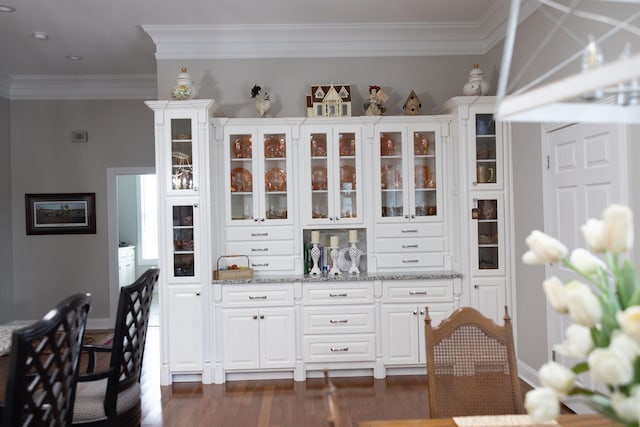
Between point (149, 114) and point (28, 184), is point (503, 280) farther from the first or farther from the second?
point (28, 184)

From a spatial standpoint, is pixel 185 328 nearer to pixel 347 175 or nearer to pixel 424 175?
pixel 347 175

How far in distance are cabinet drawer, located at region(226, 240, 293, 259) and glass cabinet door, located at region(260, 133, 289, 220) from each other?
24cm

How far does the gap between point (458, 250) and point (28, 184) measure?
5201 millimetres

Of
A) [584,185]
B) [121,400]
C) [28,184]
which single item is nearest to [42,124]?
[28,184]

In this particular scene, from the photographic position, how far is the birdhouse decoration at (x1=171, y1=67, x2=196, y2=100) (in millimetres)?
4504

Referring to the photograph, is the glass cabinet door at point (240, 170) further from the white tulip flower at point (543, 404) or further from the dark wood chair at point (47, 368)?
→ the white tulip flower at point (543, 404)

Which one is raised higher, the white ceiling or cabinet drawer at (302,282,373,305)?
the white ceiling

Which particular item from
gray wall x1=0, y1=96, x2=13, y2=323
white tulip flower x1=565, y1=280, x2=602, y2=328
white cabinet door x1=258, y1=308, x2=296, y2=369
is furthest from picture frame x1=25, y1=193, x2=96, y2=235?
white tulip flower x1=565, y1=280, x2=602, y2=328

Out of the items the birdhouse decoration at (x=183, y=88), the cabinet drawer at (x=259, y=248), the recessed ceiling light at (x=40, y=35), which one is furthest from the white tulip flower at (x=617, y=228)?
the recessed ceiling light at (x=40, y=35)

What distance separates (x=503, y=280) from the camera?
14.8ft

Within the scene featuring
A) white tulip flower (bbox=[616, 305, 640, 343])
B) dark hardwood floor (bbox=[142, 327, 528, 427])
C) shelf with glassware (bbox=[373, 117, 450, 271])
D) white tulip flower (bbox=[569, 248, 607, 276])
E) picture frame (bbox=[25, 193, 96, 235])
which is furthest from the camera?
picture frame (bbox=[25, 193, 96, 235])

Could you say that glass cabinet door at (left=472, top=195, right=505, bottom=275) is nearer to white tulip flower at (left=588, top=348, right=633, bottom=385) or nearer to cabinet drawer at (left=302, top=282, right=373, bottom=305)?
cabinet drawer at (left=302, top=282, right=373, bottom=305)

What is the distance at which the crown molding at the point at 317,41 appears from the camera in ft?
15.8

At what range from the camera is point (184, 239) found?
4480 millimetres
